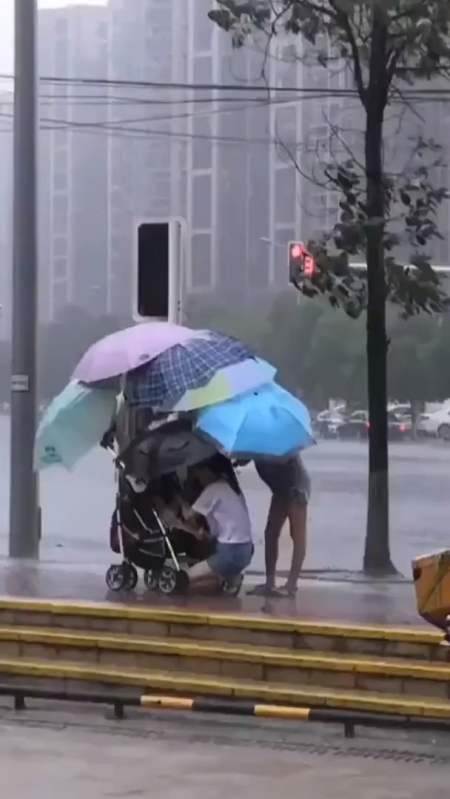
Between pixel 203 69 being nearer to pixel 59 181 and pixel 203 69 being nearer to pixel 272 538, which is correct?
pixel 59 181

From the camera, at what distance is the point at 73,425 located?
11.9 m

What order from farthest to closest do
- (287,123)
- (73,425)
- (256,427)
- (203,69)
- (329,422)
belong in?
(203,69) < (329,422) < (287,123) < (73,425) < (256,427)

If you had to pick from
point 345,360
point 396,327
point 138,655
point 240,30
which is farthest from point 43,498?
point 138,655

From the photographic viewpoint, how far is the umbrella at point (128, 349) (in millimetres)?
11438

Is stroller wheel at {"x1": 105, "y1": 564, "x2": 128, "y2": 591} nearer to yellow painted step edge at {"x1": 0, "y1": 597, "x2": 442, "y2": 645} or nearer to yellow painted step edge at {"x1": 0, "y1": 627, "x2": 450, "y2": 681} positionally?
yellow painted step edge at {"x1": 0, "y1": 597, "x2": 442, "y2": 645}

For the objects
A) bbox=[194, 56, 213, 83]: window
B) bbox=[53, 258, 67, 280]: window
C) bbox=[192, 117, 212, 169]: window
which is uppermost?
bbox=[194, 56, 213, 83]: window

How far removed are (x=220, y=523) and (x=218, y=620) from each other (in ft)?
3.48

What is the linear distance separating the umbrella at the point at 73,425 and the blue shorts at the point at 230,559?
139 centimetres

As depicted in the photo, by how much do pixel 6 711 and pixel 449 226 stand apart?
8125 mm

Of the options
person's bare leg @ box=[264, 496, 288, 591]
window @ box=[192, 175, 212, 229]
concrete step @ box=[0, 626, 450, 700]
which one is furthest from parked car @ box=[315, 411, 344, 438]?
concrete step @ box=[0, 626, 450, 700]

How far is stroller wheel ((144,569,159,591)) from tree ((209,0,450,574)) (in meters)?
3.16

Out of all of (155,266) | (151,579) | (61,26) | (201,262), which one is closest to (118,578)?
(151,579)

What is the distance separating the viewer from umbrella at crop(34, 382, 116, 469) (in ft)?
39.1

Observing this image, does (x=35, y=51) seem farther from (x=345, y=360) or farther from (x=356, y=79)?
(x=345, y=360)
